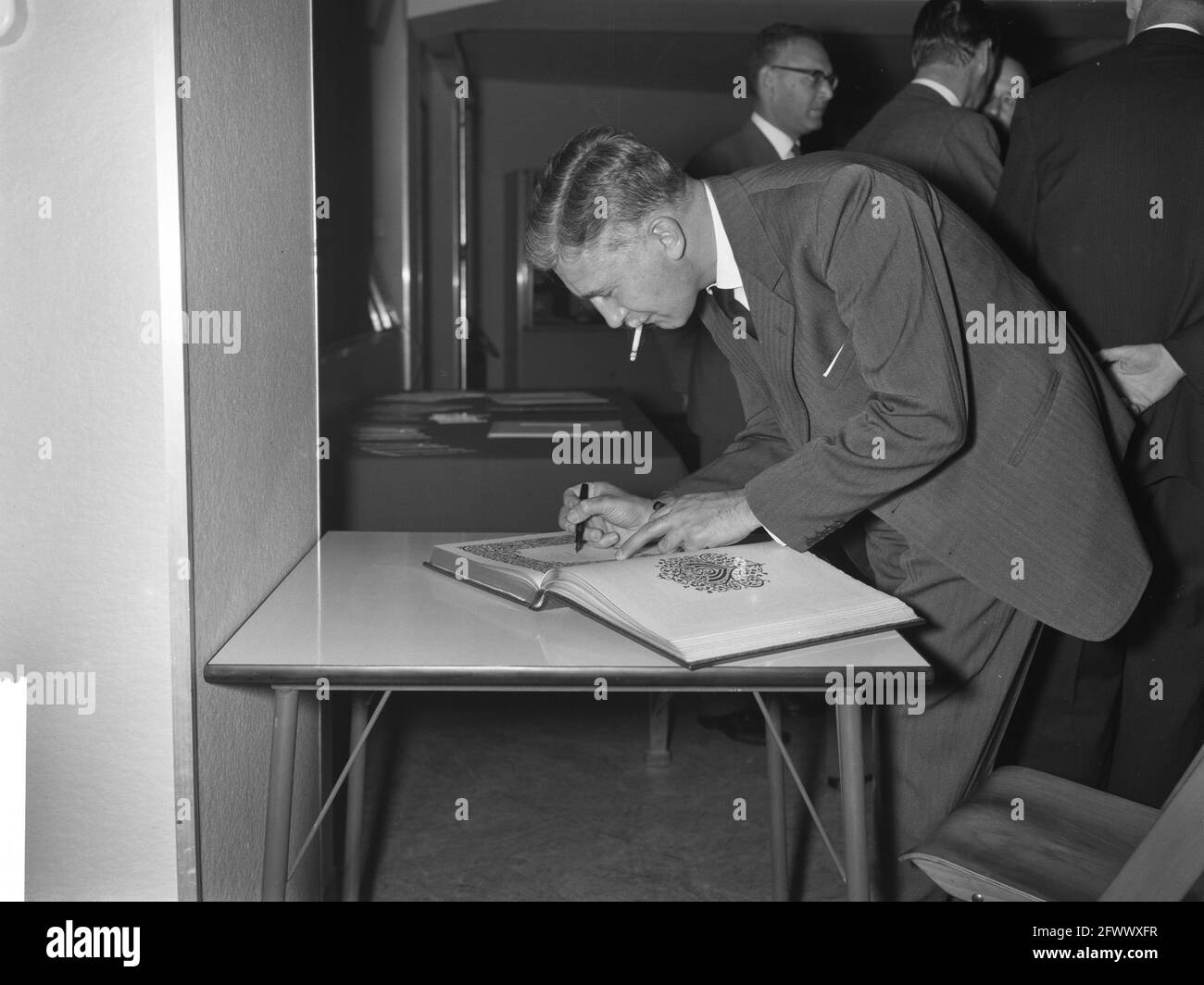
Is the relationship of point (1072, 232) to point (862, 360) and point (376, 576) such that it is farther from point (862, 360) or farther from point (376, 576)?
point (376, 576)

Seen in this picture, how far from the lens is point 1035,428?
1.52 meters

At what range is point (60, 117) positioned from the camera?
3.85ft

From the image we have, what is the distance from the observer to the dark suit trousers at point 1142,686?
207 centimetres

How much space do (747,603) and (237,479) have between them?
2.00 ft

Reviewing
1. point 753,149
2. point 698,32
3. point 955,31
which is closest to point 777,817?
point 955,31

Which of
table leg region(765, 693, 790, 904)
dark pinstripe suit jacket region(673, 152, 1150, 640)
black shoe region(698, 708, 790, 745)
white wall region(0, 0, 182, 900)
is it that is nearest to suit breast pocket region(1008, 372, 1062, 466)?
dark pinstripe suit jacket region(673, 152, 1150, 640)

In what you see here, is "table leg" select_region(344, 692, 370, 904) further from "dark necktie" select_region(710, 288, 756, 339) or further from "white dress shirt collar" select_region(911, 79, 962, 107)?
"white dress shirt collar" select_region(911, 79, 962, 107)

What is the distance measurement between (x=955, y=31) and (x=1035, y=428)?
1289mm

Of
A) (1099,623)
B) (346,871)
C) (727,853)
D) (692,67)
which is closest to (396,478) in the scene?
(346,871)

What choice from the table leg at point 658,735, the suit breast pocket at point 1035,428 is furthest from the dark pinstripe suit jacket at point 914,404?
the table leg at point 658,735

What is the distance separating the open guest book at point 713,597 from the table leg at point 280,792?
0.30 meters

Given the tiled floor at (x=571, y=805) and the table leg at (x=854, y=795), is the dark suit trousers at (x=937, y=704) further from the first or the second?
the tiled floor at (x=571, y=805)

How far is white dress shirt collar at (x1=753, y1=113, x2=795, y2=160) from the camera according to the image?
3283 millimetres

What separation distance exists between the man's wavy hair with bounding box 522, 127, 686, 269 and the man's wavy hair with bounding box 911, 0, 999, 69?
1.23m
